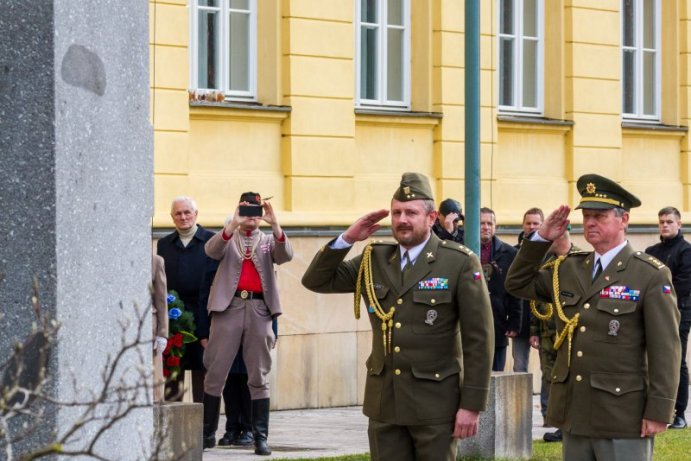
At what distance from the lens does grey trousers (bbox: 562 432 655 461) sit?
7.41m

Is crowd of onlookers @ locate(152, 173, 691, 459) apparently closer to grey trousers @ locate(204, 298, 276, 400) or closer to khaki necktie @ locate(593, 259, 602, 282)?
grey trousers @ locate(204, 298, 276, 400)

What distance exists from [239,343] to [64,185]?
7385 millimetres

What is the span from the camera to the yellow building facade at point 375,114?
51.6 feet

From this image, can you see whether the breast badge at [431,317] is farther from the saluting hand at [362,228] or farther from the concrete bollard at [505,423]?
the concrete bollard at [505,423]

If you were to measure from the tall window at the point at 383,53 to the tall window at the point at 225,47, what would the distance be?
1.33 metres

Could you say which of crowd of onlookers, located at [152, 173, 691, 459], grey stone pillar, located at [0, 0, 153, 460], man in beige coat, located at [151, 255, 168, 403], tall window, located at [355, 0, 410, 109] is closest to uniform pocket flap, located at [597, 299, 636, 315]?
crowd of onlookers, located at [152, 173, 691, 459]

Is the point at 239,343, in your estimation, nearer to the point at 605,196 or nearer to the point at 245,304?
the point at 245,304

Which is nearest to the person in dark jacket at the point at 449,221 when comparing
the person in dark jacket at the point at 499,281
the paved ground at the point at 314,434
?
the person in dark jacket at the point at 499,281

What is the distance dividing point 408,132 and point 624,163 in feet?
11.8

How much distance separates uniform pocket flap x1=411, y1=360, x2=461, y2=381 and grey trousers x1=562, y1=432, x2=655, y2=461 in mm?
604

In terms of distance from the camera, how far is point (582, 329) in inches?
300

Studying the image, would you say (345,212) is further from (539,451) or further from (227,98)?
(539,451)

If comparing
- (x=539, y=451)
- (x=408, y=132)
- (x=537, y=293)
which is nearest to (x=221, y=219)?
(x=408, y=132)

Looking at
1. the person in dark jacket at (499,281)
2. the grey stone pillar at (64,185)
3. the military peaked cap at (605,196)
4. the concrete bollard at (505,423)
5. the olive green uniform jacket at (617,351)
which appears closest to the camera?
the grey stone pillar at (64,185)
